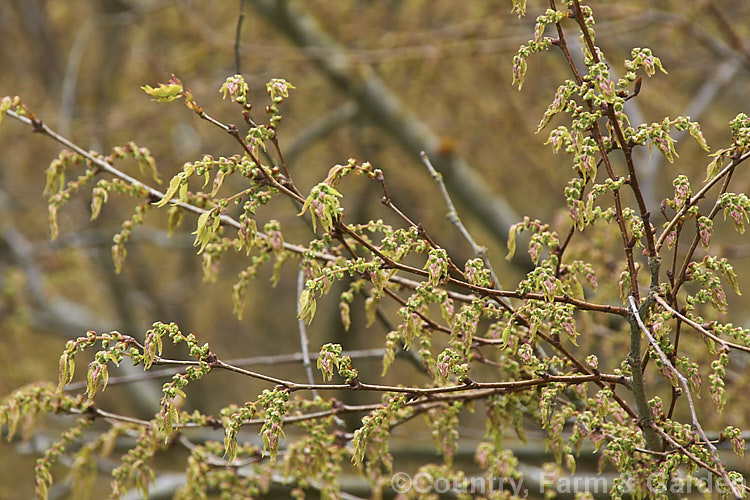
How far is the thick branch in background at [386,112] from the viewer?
18.0 ft

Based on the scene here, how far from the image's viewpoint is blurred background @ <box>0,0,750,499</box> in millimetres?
5516

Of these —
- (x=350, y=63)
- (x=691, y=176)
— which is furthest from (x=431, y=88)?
(x=691, y=176)

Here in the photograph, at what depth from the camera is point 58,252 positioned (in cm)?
699

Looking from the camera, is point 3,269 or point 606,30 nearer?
point 606,30

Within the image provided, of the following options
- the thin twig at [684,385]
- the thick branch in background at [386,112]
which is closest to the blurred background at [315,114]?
the thick branch in background at [386,112]

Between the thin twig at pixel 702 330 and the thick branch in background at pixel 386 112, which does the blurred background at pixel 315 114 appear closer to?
the thick branch in background at pixel 386 112

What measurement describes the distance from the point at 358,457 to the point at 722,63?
197 inches

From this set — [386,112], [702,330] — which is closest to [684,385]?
[702,330]

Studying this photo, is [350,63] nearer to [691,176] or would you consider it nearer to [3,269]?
[691,176]

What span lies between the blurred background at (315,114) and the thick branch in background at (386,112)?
0.05 feet

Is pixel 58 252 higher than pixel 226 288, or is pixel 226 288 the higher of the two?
pixel 226 288

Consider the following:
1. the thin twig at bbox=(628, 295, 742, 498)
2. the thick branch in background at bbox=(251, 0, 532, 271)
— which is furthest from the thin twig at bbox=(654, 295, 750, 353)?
the thick branch in background at bbox=(251, 0, 532, 271)

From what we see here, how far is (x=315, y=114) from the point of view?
8461 millimetres

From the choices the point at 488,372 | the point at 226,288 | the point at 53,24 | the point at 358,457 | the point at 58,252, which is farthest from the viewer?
the point at 226,288
